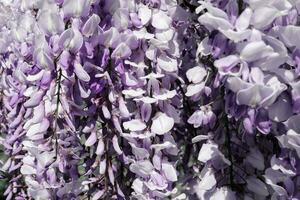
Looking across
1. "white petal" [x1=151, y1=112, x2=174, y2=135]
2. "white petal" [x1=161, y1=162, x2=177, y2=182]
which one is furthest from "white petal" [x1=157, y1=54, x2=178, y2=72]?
"white petal" [x1=161, y1=162, x2=177, y2=182]

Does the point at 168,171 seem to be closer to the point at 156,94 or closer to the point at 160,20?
the point at 156,94

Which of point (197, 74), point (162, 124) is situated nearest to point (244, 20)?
point (197, 74)

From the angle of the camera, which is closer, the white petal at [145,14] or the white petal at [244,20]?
the white petal at [244,20]

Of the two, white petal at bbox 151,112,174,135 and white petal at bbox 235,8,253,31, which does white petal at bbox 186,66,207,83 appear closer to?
white petal at bbox 151,112,174,135

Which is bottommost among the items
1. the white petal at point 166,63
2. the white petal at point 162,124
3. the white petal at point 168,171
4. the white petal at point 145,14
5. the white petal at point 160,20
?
the white petal at point 168,171

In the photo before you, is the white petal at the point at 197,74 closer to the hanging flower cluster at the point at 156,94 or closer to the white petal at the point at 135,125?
the hanging flower cluster at the point at 156,94

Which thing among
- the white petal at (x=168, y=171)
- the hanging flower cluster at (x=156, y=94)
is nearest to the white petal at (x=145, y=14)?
the hanging flower cluster at (x=156, y=94)

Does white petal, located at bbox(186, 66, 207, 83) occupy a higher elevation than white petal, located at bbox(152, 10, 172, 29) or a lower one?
lower

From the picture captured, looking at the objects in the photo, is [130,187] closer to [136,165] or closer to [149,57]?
[136,165]
